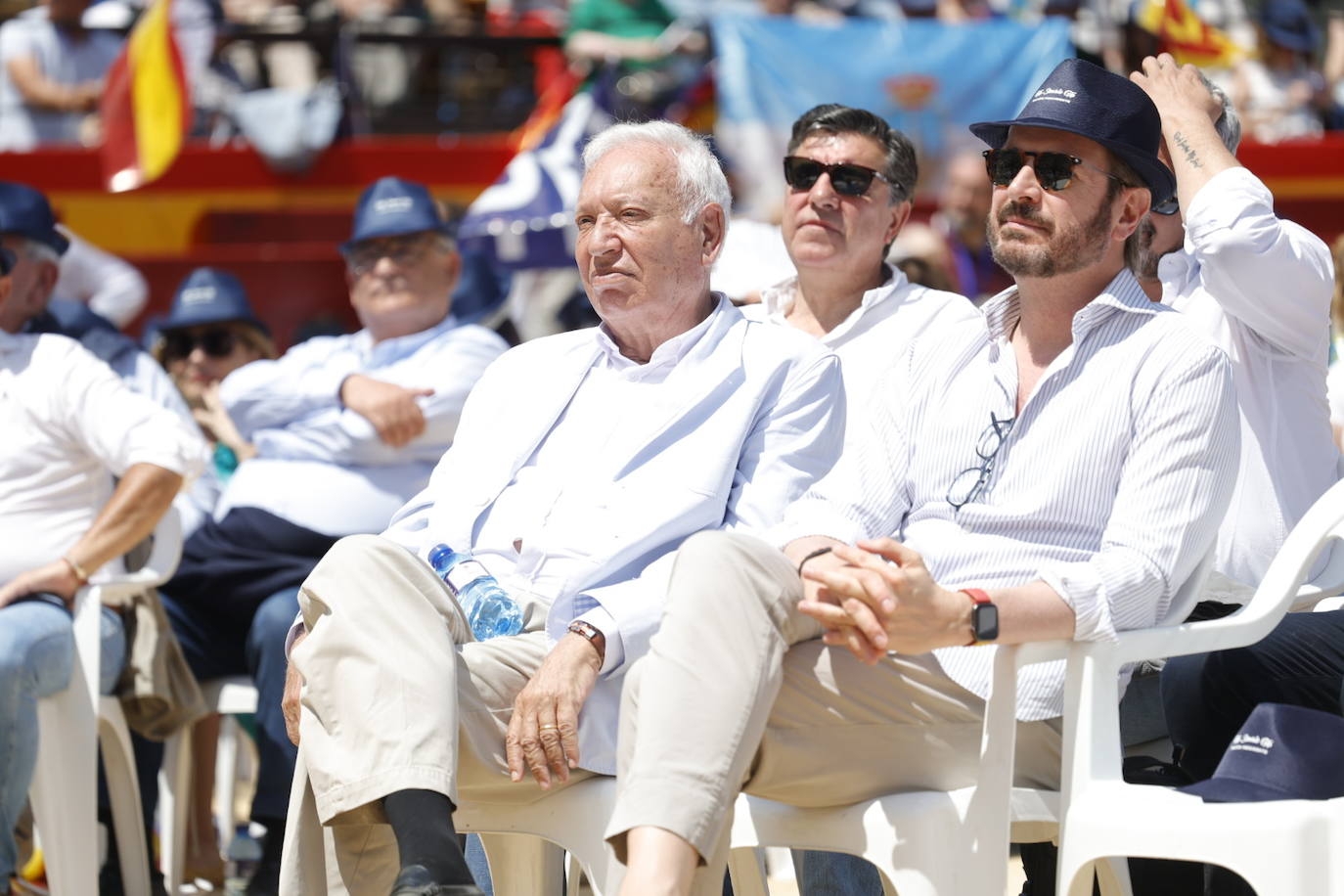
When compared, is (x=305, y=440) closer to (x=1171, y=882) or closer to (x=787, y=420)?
(x=787, y=420)

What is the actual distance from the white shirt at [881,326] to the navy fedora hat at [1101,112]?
1029 millimetres

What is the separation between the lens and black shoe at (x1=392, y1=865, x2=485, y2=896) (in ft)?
8.59

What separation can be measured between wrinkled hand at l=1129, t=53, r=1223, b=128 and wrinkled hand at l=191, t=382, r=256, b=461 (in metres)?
3.53

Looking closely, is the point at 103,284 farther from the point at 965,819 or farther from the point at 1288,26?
the point at 1288,26

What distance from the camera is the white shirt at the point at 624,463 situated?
3.31 metres

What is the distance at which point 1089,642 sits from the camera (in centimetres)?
285

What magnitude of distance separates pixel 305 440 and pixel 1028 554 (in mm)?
2791

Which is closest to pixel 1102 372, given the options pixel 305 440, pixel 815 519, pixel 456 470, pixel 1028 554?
pixel 1028 554

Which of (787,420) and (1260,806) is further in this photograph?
(787,420)

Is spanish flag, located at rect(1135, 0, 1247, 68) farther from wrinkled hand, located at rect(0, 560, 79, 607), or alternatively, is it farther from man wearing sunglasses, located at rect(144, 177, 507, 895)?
wrinkled hand, located at rect(0, 560, 79, 607)

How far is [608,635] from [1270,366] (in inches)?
55.7

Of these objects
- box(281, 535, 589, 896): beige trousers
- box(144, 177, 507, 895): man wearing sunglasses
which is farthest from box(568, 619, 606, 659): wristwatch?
box(144, 177, 507, 895): man wearing sunglasses

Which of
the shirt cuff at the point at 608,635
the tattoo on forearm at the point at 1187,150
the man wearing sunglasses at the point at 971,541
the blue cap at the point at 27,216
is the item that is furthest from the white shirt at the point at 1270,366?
the blue cap at the point at 27,216

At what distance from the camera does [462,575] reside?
135 inches
